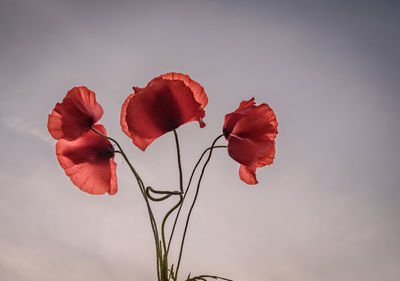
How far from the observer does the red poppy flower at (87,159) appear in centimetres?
57

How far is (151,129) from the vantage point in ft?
→ 1.67

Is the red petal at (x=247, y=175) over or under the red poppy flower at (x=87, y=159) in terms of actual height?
over

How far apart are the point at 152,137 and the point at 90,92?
118 millimetres

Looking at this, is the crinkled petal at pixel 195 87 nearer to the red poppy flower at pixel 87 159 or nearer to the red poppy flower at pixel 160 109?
the red poppy flower at pixel 160 109

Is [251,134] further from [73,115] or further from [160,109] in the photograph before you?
[73,115]

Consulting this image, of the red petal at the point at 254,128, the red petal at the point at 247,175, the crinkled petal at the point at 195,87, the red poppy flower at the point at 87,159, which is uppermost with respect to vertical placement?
the crinkled petal at the point at 195,87

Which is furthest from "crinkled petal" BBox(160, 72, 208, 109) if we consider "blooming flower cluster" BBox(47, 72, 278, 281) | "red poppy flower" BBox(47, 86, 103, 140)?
"red poppy flower" BBox(47, 86, 103, 140)

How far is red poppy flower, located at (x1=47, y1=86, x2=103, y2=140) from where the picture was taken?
0.54 m

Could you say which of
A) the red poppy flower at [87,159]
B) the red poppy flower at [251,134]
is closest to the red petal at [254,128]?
the red poppy flower at [251,134]

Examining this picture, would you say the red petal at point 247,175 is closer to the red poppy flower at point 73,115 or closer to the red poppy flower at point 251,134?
the red poppy flower at point 251,134

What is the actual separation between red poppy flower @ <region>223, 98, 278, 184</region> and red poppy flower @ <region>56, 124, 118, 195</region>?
0.18 m

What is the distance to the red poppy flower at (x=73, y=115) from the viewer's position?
0.54 m

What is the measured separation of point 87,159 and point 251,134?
24cm

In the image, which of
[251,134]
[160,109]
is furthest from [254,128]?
[160,109]
